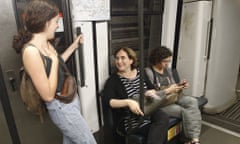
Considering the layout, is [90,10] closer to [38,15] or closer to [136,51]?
[38,15]

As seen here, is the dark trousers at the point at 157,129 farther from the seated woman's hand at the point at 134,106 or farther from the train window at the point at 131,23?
the train window at the point at 131,23

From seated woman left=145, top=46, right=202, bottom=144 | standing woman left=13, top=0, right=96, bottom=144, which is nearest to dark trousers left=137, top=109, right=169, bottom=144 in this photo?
seated woman left=145, top=46, right=202, bottom=144

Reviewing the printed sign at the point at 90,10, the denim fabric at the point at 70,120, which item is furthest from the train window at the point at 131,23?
the denim fabric at the point at 70,120

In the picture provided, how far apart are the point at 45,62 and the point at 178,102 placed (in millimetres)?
1388

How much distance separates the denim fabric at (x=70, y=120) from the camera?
3.91 feet

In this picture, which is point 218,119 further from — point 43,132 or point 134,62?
point 43,132

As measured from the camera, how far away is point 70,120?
123cm

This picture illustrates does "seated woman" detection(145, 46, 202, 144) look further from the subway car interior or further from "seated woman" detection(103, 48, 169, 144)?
"seated woman" detection(103, 48, 169, 144)

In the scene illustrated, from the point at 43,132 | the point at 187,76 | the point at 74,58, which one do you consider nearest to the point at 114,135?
the point at 43,132

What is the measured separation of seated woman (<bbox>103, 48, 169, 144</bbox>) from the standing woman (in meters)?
0.47

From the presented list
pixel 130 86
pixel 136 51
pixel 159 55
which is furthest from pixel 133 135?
pixel 136 51

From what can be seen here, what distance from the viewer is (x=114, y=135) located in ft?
6.02

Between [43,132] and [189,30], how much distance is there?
1932 mm

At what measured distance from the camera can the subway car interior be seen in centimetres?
143
